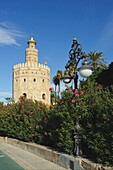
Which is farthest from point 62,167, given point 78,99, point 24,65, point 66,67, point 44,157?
point 24,65

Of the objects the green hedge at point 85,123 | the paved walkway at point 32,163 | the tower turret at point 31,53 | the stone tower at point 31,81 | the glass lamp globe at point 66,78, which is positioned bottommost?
the paved walkway at point 32,163

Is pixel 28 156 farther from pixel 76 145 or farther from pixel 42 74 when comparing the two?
Result: pixel 42 74

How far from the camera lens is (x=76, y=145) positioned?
7039 millimetres

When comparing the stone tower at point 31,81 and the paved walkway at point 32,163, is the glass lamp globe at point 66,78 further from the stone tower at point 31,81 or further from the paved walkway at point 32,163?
the stone tower at point 31,81

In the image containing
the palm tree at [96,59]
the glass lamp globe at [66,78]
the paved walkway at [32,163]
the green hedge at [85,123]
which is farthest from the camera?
the palm tree at [96,59]

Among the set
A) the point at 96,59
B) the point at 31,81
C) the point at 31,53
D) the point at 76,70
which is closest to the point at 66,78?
the point at 76,70

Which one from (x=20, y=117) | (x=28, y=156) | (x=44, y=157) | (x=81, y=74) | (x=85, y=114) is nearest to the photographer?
(x=81, y=74)

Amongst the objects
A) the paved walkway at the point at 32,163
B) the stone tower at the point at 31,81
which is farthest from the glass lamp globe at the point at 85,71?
the stone tower at the point at 31,81

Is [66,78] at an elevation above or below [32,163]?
above

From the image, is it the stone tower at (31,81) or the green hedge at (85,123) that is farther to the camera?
the stone tower at (31,81)

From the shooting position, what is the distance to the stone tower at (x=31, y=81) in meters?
71.8

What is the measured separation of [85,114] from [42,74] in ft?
219

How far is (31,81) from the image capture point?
236 ft

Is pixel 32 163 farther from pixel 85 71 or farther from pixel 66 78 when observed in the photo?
pixel 85 71
